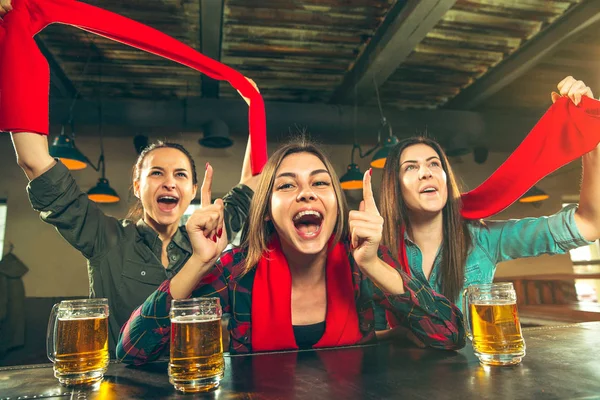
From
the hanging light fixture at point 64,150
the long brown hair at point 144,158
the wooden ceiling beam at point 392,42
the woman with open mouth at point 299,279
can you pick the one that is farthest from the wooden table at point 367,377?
the hanging light fixture at point 64,150

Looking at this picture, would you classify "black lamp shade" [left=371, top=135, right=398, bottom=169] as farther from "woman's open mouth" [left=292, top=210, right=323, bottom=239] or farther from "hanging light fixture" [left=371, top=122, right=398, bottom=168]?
→ "woman's open mouth" [left=292, top=210, right=323, bottom=239]

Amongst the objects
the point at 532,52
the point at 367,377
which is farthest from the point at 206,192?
the point at 532,52

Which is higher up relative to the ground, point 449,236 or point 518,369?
point 449,236

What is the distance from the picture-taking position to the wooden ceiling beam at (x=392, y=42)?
350cm

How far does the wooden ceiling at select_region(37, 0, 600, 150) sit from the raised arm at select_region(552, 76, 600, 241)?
2.03 metres

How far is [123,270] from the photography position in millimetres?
1872

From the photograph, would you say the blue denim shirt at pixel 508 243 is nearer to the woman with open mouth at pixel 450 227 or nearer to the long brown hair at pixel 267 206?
the woman with open mouth at pixel 450 227

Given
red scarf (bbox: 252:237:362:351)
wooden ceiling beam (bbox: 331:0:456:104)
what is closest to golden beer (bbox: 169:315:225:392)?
red scarf (bbox: 252:237:362:351)

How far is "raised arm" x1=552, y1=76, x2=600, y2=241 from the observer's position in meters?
1.67

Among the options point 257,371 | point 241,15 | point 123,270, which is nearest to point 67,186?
point 123,270

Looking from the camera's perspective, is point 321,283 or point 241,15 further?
point 241,15

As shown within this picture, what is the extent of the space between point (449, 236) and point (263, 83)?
12.5 ft

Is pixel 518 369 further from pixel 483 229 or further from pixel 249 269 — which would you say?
pixel 483 229

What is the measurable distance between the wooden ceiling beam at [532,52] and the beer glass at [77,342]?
4492mm
